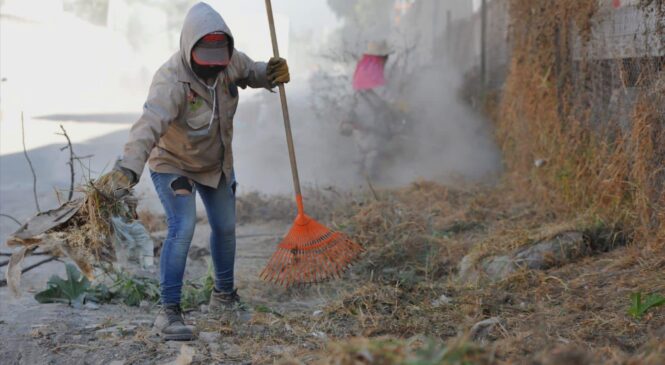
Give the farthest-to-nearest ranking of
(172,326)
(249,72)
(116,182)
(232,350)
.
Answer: (249,72) < (172,326) < (232,350) < (116,182)

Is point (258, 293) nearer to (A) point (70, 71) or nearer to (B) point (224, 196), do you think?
(B) point (224, 196)

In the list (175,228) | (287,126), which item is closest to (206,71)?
(287,126)

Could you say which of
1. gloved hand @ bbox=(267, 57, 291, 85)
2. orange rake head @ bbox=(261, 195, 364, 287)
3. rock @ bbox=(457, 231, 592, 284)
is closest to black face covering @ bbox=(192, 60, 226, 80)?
gloved hand @ bbox=(267, 57, 291, 85)

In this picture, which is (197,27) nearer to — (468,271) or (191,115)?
(191,115)

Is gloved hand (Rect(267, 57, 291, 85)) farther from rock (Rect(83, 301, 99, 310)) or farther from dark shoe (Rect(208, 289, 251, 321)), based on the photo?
rock (Rect(83, 301, 99, 310))

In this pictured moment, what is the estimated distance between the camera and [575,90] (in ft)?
23.1

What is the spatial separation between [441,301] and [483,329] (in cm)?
80

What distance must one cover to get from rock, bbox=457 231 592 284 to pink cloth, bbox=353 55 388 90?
642 cm

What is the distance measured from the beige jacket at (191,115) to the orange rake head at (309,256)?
2.26ft

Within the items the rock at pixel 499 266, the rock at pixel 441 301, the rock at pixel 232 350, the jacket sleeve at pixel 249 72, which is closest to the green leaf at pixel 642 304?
the rock at pixel 441 301

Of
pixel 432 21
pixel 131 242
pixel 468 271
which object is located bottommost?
pixel 468 271

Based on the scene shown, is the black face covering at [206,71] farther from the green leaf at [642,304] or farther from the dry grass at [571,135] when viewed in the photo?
the dry grass at [571,135]

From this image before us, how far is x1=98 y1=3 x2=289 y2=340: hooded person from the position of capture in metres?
4.20

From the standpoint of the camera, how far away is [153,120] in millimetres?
4086
